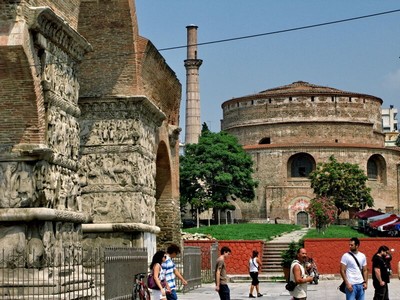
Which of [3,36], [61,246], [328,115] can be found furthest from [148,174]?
[328,115]

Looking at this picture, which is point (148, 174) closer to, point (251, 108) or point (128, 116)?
point (128, 116)

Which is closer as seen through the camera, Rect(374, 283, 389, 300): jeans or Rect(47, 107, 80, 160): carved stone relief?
Rect(374, 283, 389, 300): jeans

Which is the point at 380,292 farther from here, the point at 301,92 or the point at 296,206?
the point at 301,92

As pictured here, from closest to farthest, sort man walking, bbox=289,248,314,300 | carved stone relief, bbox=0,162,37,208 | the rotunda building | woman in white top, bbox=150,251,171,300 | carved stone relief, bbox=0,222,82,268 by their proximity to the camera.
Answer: man walking, bbox=289,248,314,300, woman in white top, bbox=150,251,171,300, carved stone relief, bbox=0,222,82,268, carved stone relief, bbox=0,162,37,208, the rotunda building

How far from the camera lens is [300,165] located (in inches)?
2507

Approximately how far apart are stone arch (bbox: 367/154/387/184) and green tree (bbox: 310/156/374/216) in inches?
339

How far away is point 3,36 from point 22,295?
141 inches

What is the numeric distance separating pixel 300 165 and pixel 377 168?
21.2 ft

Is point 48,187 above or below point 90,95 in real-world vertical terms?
below

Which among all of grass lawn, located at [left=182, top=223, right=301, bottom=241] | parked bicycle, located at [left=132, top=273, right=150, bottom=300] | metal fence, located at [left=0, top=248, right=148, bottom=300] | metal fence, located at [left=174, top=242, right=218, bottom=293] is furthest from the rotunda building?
parked bicycle, located at [left=132, top=273, right=150, bottom=300]

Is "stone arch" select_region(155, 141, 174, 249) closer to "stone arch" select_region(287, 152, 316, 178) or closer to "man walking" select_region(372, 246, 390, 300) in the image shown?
"man walking" select_region(372, 246, 390, 300)

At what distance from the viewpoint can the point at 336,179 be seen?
54.5m

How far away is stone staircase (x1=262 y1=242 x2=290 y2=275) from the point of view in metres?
29.2

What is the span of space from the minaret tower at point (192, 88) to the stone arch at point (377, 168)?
1443cm
